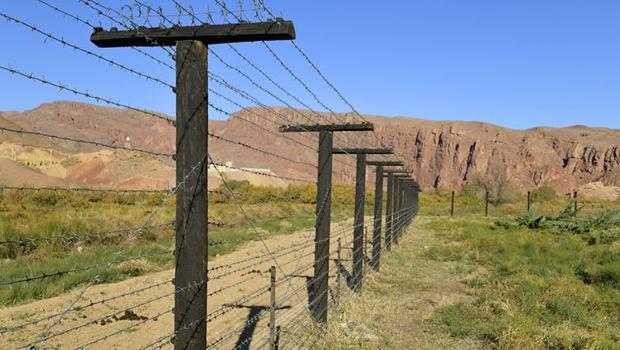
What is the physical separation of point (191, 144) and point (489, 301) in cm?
714

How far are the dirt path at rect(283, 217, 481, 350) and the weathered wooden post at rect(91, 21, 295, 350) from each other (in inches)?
131

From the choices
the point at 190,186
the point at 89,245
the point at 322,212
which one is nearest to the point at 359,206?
the point at 322,212

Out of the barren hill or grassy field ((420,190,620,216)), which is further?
the barren hill

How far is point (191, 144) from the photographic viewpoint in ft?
11.5

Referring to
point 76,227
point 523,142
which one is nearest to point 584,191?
point 523,142

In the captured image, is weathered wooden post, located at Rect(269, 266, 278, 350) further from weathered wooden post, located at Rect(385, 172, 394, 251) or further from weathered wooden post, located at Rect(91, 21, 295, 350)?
weathered wooden post, located at Rect(385, 172, 394, 251)

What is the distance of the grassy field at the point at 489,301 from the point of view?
7207 mm

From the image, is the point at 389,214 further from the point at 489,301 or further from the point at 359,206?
the point at 489,301

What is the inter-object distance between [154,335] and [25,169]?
5488 cm

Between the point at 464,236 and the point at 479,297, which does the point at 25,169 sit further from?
the point at 479,297

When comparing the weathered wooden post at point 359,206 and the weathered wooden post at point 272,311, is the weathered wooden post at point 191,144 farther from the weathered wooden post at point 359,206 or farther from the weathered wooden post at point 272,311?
the weathered wooden post at point 359,206

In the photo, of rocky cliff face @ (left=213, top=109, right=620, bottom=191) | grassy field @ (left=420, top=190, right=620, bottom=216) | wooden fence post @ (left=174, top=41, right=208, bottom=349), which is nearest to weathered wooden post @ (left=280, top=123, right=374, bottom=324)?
wooden fence post @ (left=174, top=41, right=208, bottom=349)

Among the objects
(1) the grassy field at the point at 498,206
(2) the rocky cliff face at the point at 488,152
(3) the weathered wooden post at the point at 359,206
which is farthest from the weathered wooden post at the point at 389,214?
(2) the rocky cliff face at the point at 488,152

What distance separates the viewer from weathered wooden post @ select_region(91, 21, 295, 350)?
3.51m
